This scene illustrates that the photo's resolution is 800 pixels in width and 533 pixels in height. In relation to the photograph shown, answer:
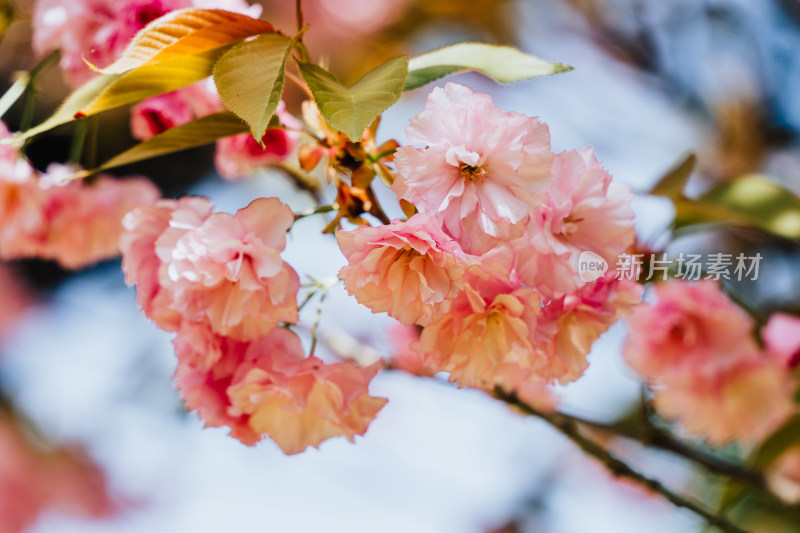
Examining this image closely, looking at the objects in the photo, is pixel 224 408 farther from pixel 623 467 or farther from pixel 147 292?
pixel 623 467

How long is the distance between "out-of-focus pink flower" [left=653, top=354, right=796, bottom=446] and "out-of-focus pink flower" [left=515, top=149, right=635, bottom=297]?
706 millimetres

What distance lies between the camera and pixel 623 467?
3.24 feet

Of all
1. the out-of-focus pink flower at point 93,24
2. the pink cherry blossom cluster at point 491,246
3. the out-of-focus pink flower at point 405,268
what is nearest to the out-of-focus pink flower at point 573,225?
the pink cherry blossom cluster at point 491,246

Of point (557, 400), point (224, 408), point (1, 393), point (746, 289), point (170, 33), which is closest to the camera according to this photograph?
point (170, 33)

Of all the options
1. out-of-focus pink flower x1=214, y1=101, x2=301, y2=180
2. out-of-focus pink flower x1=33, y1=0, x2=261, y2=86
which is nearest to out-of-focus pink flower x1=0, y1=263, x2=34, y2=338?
out-of-focus pink flower x1=33, y1=0, x2=261, y2=86

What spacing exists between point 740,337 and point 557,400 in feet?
1.15

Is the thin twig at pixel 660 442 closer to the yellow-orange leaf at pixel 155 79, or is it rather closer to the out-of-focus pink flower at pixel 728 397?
the out-of-focus pink flower at pixel 728 397

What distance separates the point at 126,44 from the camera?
90 cm

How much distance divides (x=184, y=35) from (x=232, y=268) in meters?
0.22

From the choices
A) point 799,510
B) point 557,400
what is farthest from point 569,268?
point 799,510

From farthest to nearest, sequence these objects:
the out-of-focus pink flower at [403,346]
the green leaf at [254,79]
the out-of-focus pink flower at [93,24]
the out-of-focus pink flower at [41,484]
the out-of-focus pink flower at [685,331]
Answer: the out-of-focus pink flower at [41,484]
the out-of-focus pink flower at [403,346]
the out-of-focus pink flower at [685,331]
the out-of-focus pink flower at [93,24]
the green leaf at [254,79]

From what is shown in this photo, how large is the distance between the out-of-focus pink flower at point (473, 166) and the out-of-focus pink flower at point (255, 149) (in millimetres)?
344

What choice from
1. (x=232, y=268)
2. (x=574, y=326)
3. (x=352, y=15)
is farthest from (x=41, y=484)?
(x=574, y=326)

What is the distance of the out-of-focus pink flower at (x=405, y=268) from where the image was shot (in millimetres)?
559
